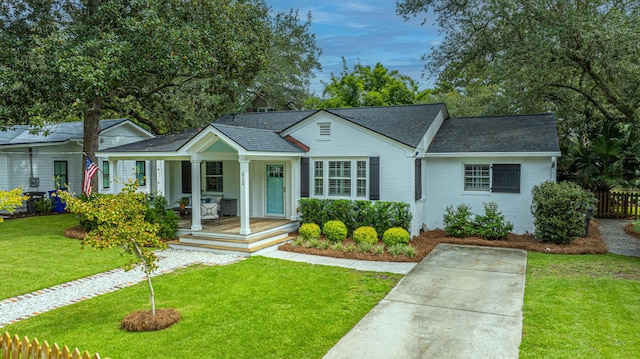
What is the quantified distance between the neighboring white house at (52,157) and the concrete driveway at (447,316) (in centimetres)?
1319

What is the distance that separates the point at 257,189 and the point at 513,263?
847 centimetres

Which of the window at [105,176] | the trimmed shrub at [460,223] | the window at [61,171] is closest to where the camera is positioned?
the trimmed shrub at [460,223]

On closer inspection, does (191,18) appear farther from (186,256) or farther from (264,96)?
(264,96)

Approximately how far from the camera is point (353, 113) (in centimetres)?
1634

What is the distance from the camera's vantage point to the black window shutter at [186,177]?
1606 centimetres

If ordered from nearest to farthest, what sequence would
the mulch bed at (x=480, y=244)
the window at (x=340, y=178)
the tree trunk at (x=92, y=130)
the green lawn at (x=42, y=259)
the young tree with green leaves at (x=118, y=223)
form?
A: the young tree with green leaves at (x=118, y=223) → the green lawn at (x=42, y=259) → the mulch bed at (x=480, y=244) → the window at (x=340, y=178) → the tree trunk at (x=92, y=130)

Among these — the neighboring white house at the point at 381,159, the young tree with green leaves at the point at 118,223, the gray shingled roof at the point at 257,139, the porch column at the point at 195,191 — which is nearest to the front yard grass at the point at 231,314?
the young tree with green leaves at the point at 118,223

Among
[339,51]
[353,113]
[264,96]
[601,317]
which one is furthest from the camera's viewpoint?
[339,51]

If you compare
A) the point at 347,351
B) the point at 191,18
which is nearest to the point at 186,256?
the point at 347,351

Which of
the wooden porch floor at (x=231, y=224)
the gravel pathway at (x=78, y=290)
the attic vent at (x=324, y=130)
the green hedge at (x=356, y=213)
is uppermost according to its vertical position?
the attic vent at (x=324, y=130)

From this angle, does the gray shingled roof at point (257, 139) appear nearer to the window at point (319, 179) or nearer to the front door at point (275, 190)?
the window at point (319, 179)

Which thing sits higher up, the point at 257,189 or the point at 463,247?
the point at 257,189

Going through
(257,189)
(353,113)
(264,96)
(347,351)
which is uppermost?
(264,96)

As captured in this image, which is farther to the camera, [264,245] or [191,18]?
[191,18]
